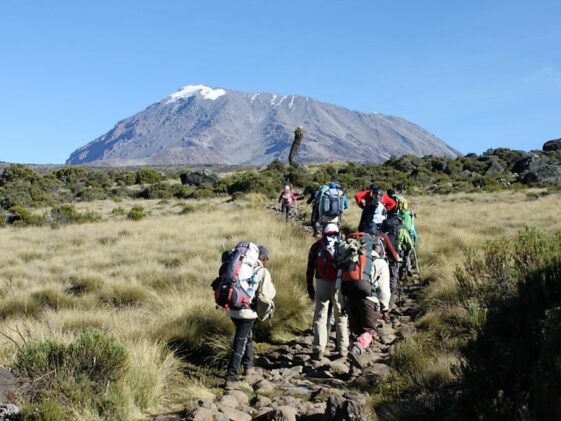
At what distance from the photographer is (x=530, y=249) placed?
23.5 feet

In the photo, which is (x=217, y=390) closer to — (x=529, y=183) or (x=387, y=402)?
(x=387, y=402)

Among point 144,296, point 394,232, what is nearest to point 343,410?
point 394,232

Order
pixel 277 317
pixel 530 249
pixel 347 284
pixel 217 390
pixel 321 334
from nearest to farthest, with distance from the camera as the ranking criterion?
1. pixel 217 390
2. pixel 347 284
3. pixel 321 334
4. pixel 530 249
5. pixel 277 317

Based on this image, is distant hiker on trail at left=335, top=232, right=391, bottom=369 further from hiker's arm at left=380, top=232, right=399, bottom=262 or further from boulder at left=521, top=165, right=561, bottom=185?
boulder at left=521, top=165, right=561, bottom=185

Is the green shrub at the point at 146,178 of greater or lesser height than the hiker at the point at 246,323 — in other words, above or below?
above

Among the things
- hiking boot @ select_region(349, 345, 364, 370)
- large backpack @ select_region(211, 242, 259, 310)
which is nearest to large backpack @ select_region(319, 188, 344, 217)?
large backpack @ select_region(211, 242, 259, 310)

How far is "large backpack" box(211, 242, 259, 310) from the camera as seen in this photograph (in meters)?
5.82

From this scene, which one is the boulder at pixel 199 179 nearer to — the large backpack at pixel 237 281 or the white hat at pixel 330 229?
the white hat at pixel 330 229

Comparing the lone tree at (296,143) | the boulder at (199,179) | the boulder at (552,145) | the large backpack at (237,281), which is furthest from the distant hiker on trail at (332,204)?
the boulder at (552,145)

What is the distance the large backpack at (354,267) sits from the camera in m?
6.06

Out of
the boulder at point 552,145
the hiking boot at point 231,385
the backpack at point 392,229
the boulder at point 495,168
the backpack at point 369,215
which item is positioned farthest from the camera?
the boulder at point 552,145

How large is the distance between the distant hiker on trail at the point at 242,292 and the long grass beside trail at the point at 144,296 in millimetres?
538

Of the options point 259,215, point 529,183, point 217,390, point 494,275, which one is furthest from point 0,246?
point 529,183

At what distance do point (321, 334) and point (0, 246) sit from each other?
13.5 m
